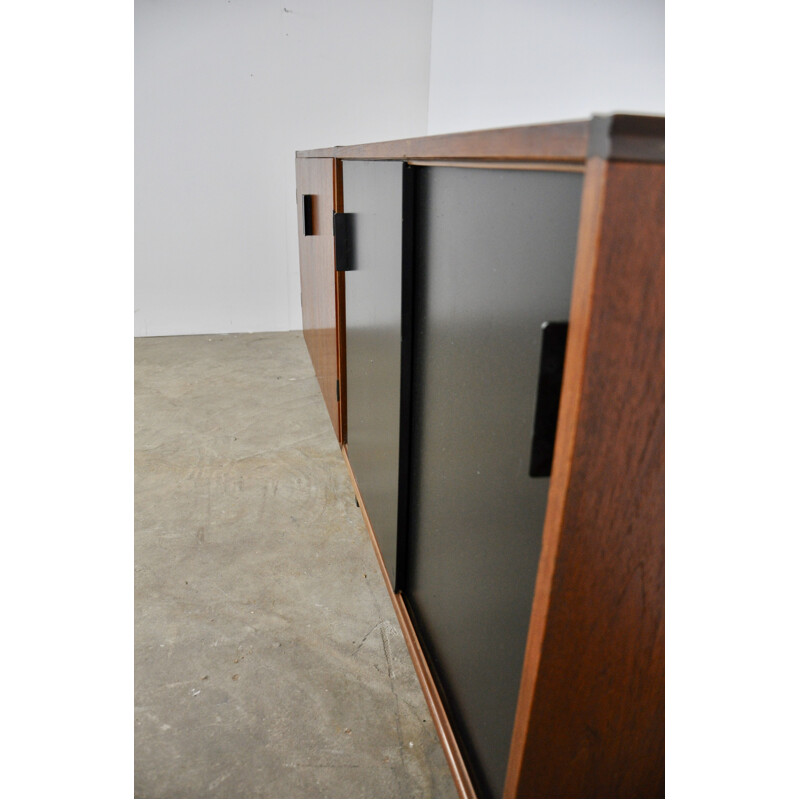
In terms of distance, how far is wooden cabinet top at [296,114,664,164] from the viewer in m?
0.46

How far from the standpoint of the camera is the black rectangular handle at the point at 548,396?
56cm

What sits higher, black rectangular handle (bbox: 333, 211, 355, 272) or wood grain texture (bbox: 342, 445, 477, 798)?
black rectangular handle (bbox: 333, 211, 355, 272)

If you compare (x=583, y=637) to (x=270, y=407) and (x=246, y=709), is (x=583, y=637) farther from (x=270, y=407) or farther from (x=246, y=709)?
(x=270, y=407)

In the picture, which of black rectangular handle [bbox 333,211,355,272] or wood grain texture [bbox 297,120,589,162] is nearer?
wood grain texture [bbox 297,120,589,162]

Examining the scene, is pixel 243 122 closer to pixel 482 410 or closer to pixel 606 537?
pixel 482 410

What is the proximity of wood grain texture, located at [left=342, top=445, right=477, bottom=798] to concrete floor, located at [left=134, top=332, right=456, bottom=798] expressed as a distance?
0.26ft

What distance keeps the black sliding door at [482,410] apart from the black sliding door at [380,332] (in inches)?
2.3

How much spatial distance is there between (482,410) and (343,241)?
109 centimetres

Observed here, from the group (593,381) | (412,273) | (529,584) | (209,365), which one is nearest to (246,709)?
(529,584)

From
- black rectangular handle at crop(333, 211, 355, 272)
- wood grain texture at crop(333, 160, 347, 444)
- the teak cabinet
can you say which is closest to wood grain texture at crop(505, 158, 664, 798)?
the teak cabinet

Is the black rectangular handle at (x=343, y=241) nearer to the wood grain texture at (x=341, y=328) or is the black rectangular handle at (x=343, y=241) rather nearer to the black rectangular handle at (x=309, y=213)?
the wood grain texture at (x=341, y=328)

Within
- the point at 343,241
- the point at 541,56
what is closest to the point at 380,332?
the point at 343,241

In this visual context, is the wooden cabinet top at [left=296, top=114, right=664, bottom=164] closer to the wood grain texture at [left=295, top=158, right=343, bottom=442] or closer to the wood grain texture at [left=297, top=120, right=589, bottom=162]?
the wood grain texture at [left=297, top=120, right=589, bottom=162]

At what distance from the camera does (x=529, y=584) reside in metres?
0.73
